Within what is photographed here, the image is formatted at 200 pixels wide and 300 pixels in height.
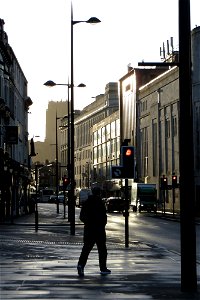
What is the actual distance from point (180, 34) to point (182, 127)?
4.73ft

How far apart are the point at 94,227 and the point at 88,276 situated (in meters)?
1.19

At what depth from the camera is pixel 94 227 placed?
15.8 m

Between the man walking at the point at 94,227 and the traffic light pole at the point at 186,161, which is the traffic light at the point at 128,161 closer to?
the man walking at the point at 94,227

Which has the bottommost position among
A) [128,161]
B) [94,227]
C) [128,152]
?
[94,227]

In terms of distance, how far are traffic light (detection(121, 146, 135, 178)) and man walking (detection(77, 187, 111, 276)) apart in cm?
921

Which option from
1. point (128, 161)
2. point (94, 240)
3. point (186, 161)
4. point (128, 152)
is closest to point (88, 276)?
point (94, 240)

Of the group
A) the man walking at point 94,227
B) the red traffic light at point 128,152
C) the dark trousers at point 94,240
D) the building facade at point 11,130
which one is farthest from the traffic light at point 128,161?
the building facade at point 11,130

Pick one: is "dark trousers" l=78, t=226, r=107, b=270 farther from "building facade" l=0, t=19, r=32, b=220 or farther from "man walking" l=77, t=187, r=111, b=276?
"building facade" l=0, t=19, r=32, b=220

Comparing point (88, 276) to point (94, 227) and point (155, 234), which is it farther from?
point (155, 234)

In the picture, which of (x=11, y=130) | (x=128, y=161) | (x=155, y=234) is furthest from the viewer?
(x=11, y=130)

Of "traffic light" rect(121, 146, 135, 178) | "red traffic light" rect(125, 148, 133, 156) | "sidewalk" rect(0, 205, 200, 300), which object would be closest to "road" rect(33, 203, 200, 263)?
"sidewalk" rect(0, 205, 200, 300)

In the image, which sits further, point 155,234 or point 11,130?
point 11,130

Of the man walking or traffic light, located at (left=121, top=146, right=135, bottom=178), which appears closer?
the man walking

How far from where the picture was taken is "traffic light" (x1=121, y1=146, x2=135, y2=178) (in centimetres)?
2528
